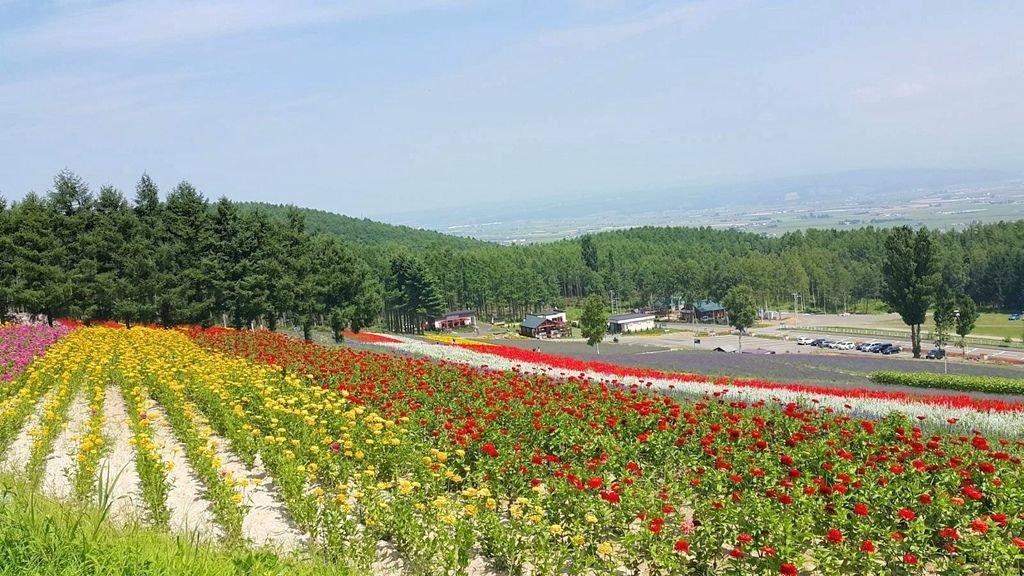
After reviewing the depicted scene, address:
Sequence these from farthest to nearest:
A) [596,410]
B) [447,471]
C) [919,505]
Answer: [596,410] → [447,471] → [919,505]

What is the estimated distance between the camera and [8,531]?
20.4 feet

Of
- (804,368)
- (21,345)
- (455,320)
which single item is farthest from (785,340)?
(21,345)

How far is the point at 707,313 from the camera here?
116 metres

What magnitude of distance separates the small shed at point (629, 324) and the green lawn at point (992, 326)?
3049cm

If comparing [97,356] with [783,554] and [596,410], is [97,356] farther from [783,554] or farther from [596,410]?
[783,554]

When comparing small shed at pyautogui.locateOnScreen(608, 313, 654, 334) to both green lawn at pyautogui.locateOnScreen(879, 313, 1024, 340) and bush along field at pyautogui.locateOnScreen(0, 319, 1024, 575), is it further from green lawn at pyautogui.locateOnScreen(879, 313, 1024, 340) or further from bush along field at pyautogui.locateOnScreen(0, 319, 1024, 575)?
bush along field at pyautogui.locateOnScreen(0, 319, 1024, 575)

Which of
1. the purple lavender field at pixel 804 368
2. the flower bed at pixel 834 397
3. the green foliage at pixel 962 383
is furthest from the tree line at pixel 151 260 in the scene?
the green foliage at pixel 962 383

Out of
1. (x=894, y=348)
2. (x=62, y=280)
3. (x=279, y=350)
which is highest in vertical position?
(x=62, y=280)

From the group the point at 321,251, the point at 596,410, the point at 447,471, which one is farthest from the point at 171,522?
the point at 321,251

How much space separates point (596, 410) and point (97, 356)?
14.6 metres

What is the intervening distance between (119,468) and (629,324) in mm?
91146

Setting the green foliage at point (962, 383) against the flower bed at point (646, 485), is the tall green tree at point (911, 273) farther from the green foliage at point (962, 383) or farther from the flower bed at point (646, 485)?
the flower bed at point (646, 485)

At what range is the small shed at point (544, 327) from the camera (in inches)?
3622

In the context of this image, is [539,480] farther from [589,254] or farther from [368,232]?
[368,232]
